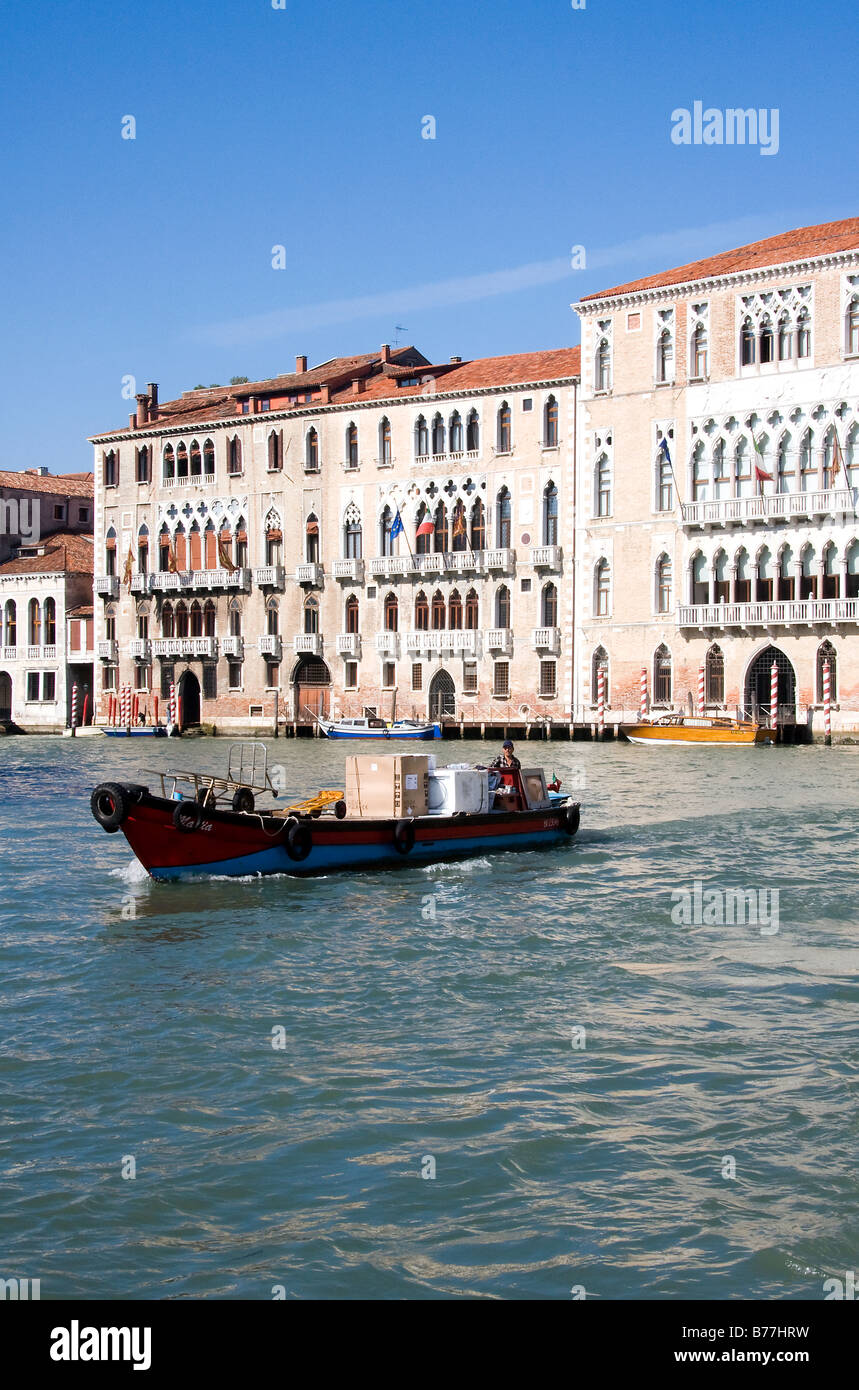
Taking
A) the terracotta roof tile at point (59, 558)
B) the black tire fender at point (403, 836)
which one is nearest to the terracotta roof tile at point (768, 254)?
the terracotta roof tile at point (59, 558)

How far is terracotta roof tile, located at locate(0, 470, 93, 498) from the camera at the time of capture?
60.5 meters

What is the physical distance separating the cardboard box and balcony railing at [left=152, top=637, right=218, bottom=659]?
115ft

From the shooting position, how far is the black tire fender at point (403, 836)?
16266 mm

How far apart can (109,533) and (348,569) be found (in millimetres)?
11178

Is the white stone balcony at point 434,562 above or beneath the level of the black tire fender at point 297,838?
above

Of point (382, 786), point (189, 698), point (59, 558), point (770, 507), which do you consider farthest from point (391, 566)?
point (382, 786)

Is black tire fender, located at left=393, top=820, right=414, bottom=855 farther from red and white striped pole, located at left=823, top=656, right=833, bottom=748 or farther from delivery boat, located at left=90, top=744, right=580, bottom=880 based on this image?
red and white striped pole, located at left=823, top=656, right=833, bottom=748

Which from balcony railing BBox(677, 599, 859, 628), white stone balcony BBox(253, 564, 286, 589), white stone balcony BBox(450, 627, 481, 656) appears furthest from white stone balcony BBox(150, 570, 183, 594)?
balcony railing BBox(677, 599, 859, 628)

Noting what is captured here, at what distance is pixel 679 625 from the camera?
41.7 meters

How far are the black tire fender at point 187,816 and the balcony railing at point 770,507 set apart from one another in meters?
28.1

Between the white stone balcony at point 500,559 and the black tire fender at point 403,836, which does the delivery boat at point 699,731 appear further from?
the black tire fender at point 403,836

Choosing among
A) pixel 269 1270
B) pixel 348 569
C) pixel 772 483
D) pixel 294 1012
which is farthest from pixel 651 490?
pixel 269 1270

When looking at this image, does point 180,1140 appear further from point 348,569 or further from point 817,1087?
point 348,569

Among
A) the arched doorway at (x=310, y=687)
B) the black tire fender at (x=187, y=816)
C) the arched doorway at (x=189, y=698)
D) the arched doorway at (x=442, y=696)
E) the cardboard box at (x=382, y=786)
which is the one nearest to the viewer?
the black tire fender at (x=187, y=816)
